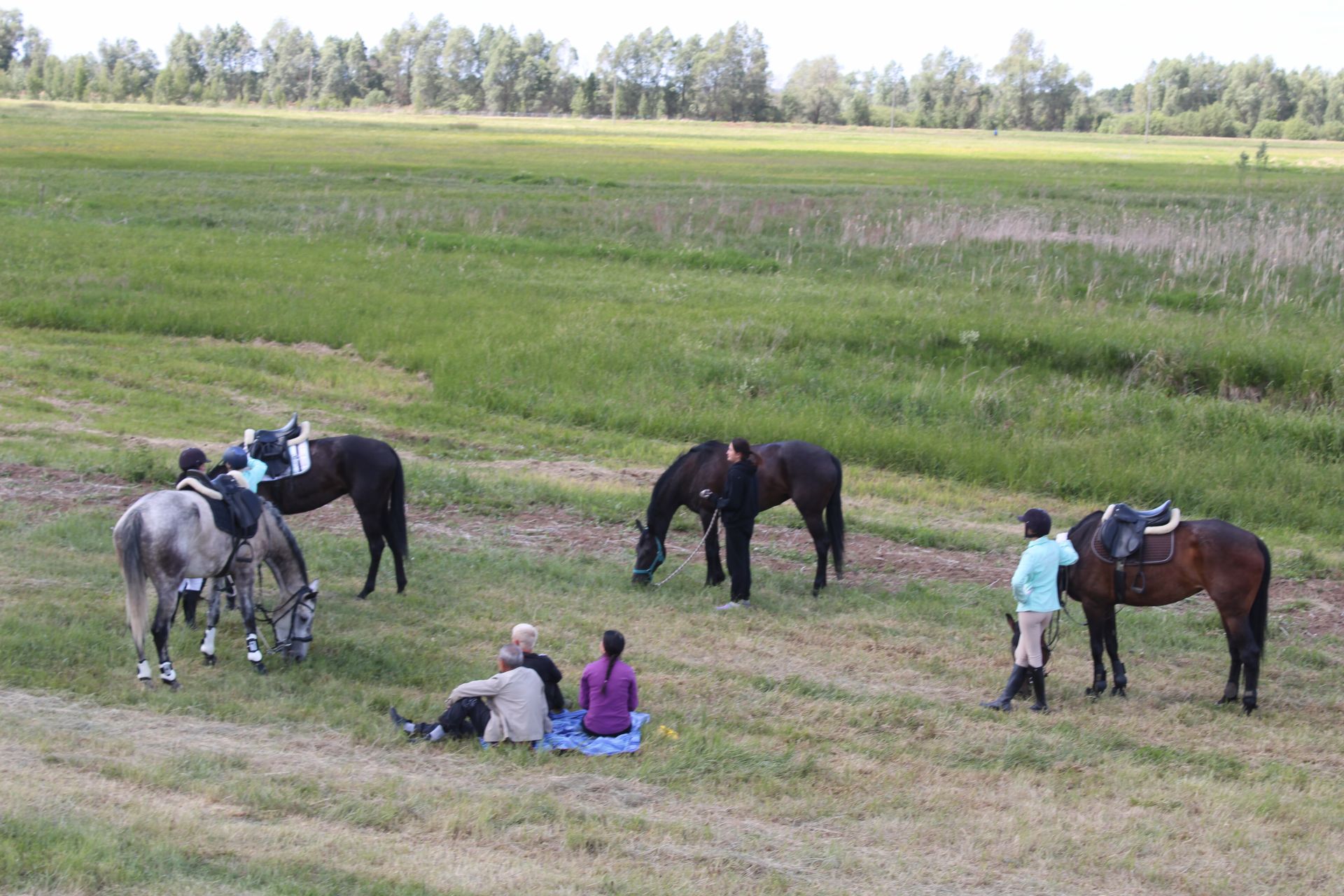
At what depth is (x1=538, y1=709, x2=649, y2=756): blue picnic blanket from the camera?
8023 millimetres

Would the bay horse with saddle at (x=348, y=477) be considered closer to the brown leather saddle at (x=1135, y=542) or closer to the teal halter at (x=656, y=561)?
the teal halter at (x=656, y=561)

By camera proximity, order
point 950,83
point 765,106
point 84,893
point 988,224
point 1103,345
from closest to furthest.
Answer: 1. point 84,893
2. point 1103,345
3. point 988,224
4. point 765,106
5. point 950,83

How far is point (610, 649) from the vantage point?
26.5 ft

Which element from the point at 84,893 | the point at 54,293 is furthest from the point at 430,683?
the point at 54,293

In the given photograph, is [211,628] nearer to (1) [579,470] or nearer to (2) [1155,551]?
(1) [579,470]

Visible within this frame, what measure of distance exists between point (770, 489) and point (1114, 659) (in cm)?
411

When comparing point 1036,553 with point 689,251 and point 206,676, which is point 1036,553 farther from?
point 689,251

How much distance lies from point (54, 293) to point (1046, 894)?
2391 centimetres

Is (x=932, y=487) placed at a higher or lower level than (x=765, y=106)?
lower

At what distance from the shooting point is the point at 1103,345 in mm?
21406

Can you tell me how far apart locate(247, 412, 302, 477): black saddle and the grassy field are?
1292mm

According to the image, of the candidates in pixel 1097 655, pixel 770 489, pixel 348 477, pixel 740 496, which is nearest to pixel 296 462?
pixel 348 477

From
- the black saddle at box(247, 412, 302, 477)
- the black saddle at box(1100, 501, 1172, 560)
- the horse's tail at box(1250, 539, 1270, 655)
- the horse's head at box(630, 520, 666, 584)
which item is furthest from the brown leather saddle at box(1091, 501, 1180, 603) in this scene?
the black saddle at box(247, 412, 302, 477)

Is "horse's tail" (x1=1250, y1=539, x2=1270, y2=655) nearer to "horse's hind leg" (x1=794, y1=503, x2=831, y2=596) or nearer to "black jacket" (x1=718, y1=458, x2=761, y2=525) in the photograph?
"horse's hind leg" (x1=794, y1=503, x2=831, y2=596)
